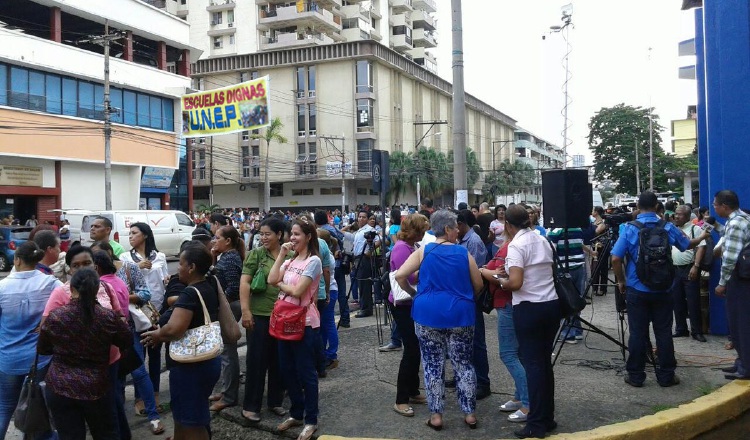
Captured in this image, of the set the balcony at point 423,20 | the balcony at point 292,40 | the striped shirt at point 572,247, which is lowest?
the striped shirt at point 572,247

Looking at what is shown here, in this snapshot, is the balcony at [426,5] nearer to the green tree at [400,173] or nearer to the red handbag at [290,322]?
the green tree at [400,173]

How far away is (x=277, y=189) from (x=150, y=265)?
51.0 m

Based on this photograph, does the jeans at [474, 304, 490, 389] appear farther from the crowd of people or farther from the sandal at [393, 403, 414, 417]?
the sandal at [393, 403, 414, 417]

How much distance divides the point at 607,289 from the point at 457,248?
8.99 meters

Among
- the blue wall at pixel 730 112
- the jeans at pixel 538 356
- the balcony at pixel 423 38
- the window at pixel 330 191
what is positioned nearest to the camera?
the jeans at pixel 538 356

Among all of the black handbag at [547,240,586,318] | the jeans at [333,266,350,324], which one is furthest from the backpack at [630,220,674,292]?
the jeans at [333,266,350,324]

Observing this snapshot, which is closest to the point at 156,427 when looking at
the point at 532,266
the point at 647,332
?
the point at 532,266

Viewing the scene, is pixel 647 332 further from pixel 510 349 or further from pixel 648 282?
pixel 510 349

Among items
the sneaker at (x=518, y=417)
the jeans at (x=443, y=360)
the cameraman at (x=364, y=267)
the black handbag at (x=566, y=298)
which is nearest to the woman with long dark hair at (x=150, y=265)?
the jeans at (x=443, y=360)

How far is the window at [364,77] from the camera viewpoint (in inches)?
2061

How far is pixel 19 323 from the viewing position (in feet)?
14.5

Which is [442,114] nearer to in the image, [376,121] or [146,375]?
[376,121]

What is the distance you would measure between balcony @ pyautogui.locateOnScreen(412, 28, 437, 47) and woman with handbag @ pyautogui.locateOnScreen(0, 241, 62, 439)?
69213 millimetres

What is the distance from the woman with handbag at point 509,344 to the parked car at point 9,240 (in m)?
17.8
